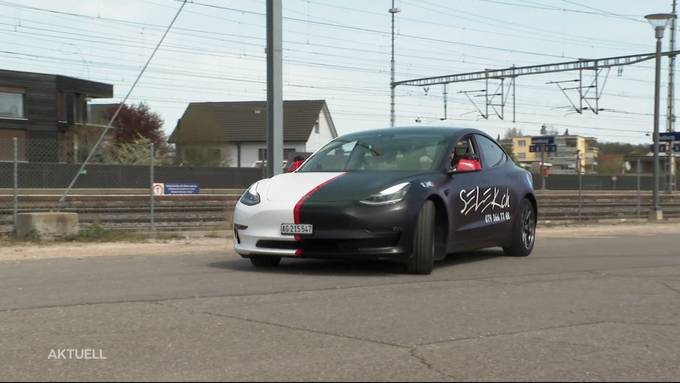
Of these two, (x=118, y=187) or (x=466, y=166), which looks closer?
(x=466, y=166)

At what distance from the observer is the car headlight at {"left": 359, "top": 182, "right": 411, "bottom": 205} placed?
694 centimetres

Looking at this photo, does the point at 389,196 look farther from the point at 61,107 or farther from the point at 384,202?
the point at 61,107

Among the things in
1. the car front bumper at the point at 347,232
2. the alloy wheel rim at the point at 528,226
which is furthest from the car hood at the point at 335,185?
the alloy wheel rim at the point at 528,226

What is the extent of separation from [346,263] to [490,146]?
2.31 metres

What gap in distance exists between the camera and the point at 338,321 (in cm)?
528

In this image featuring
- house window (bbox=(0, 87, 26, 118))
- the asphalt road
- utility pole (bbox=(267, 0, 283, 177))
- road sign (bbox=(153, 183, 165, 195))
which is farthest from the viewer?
house window (bbox=(0, 87, 26, 118))

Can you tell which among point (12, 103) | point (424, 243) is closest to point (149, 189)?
point (12, 103)

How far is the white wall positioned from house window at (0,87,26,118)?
70.1ft

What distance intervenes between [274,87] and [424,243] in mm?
6088

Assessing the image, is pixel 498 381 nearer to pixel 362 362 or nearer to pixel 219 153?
pixel 362 362

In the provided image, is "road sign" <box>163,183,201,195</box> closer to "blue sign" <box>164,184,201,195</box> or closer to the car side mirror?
"blue sign" <box>164,184,201,195</box>

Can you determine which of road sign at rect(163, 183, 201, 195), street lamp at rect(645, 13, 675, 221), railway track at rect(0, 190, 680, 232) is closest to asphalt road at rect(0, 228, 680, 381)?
railway track at rect(0, 190, 680, 232)

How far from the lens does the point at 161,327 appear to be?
198 inches

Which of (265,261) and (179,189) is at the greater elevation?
(179,189)
